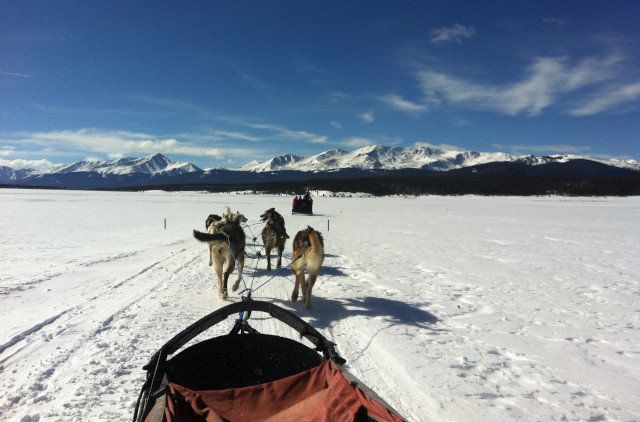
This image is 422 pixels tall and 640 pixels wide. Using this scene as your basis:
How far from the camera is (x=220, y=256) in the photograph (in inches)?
244

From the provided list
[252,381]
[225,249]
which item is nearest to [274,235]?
[225,249]

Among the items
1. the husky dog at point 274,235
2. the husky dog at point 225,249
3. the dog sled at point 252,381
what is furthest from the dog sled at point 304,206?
the dog sled at point 252,381

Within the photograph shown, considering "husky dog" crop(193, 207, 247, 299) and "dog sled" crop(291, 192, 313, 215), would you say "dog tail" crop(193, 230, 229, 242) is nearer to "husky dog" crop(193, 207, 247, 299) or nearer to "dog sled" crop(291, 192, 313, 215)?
"husky dog" crop(193, 207, 247, 299)

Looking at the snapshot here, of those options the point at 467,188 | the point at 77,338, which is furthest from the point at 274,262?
the point at 467,188

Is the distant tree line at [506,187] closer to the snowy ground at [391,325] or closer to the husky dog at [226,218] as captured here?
the husky dog at [226,218]

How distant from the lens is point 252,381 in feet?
8.54

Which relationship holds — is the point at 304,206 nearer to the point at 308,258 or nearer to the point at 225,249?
the point at 225,249

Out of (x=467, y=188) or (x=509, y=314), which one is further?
(x=467, y=188)

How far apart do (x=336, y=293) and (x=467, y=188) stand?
82.2 metres

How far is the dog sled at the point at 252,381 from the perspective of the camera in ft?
6.10

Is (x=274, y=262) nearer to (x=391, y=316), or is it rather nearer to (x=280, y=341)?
(x=391, y=316)

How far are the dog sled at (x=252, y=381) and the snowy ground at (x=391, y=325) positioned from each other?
905mm

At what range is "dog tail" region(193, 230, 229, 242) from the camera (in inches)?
210

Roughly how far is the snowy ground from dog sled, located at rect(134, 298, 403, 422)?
2.97 feet
